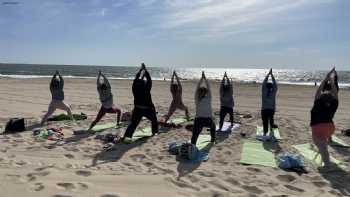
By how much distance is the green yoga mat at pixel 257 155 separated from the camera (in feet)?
23.3

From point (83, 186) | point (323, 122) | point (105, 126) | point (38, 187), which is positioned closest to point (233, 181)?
point (83, 186)

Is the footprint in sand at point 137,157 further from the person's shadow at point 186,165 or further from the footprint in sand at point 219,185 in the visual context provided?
the footprint in sand at point 219,185

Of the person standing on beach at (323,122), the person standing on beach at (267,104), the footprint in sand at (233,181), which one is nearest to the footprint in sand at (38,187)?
the footprint in sand at (233,181)

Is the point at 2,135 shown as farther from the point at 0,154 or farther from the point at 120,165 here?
the point at 120,165

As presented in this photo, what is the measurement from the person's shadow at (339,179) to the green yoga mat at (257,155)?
0.92 meters

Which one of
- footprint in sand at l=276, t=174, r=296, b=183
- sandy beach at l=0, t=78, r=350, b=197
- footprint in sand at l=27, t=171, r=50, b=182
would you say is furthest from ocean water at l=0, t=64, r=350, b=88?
footprint in sand at l=27, t=171, r=50, b=182

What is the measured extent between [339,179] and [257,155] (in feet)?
5.69

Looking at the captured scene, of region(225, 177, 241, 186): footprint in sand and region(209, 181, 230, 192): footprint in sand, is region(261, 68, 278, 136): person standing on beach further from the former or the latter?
region(209, 181, 230, 192): footprint in sand

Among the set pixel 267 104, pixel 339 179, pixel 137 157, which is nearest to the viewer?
pixel 339 179

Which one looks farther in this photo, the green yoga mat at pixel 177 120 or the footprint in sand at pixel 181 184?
the green yoga mat at pixel 177 120

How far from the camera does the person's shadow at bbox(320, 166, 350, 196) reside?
578cm

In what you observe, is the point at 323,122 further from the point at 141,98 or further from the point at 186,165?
the point at 141,98

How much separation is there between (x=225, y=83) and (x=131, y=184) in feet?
20.6

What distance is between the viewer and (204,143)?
8773mm
